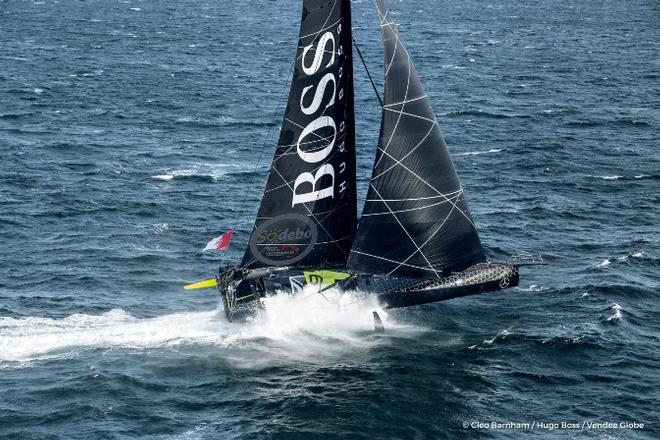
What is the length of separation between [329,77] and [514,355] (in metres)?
18.2

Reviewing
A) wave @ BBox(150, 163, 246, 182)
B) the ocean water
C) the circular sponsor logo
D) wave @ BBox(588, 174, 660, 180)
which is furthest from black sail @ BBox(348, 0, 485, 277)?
wave @ BBox(588, 174, 660, 180)

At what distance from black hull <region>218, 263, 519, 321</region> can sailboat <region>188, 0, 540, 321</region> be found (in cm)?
6

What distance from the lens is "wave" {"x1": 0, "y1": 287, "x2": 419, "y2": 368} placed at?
55.2 meters

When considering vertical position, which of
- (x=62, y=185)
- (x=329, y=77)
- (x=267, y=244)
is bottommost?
(x=62, y=185)

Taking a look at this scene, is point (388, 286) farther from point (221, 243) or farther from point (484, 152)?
point (484, 152)

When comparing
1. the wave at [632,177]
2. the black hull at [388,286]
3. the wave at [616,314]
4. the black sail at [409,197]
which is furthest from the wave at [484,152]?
the black sail at [409,197]

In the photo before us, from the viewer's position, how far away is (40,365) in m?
53.1

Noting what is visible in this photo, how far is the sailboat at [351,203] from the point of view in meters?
52.0

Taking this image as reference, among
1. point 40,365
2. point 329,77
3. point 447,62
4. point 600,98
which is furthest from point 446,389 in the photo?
point 447,62

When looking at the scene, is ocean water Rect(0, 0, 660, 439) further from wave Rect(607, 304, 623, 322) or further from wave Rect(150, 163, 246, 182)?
wave Rect(150, 163, 246, 182)

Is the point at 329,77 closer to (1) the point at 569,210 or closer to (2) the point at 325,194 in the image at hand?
(2) the point at 325,194

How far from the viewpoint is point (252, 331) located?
56.8 metres

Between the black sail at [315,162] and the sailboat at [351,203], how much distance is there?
0.18 ft

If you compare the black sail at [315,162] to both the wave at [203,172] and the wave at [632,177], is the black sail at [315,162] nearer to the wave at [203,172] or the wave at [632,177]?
the wave at [203,172]
